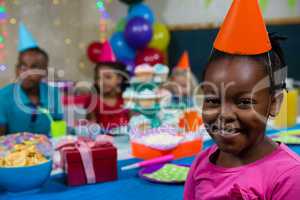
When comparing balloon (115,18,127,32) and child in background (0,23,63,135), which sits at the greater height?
balloon (115,18,127,32)

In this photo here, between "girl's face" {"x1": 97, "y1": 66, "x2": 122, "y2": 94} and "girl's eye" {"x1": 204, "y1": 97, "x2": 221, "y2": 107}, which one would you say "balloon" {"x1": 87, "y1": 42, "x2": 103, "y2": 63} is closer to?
"girl's face" {"x1": 97, "y1": 66, "x2": 122, "y2": 94}

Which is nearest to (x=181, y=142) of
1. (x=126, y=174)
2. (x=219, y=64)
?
(x=126, y=174)

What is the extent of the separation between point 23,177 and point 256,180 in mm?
526

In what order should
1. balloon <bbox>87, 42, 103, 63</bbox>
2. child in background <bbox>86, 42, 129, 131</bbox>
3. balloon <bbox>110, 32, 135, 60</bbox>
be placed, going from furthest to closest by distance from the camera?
balloon <bbox>87, 42, 103, 63</bbox> → balloon <bbox>110, 32, 135, 60</bbox> → child in background <bbox>86, 42, 129, 131</bbox>

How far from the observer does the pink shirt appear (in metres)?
0.59

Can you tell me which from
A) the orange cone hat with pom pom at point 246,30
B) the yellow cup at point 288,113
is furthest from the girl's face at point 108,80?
the orange cone hat with pom pom at point 246,30

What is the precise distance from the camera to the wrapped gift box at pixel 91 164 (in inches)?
38.1

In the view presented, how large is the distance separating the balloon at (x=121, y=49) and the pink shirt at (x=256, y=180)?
3065 millimetres

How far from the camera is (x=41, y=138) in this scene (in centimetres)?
107

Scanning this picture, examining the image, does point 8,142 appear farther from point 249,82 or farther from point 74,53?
point 74,53

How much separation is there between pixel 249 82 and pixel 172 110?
31.5 inches

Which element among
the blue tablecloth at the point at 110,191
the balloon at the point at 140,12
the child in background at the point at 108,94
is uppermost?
the balloon at the point at 140,12

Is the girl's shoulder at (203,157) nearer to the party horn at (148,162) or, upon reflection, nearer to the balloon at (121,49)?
the party horn at (148,162)

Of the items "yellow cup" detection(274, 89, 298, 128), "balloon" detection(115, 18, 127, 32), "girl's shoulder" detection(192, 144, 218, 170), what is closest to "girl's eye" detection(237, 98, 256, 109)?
"girl's shoulder" detection(192, 144, 218, 170)
